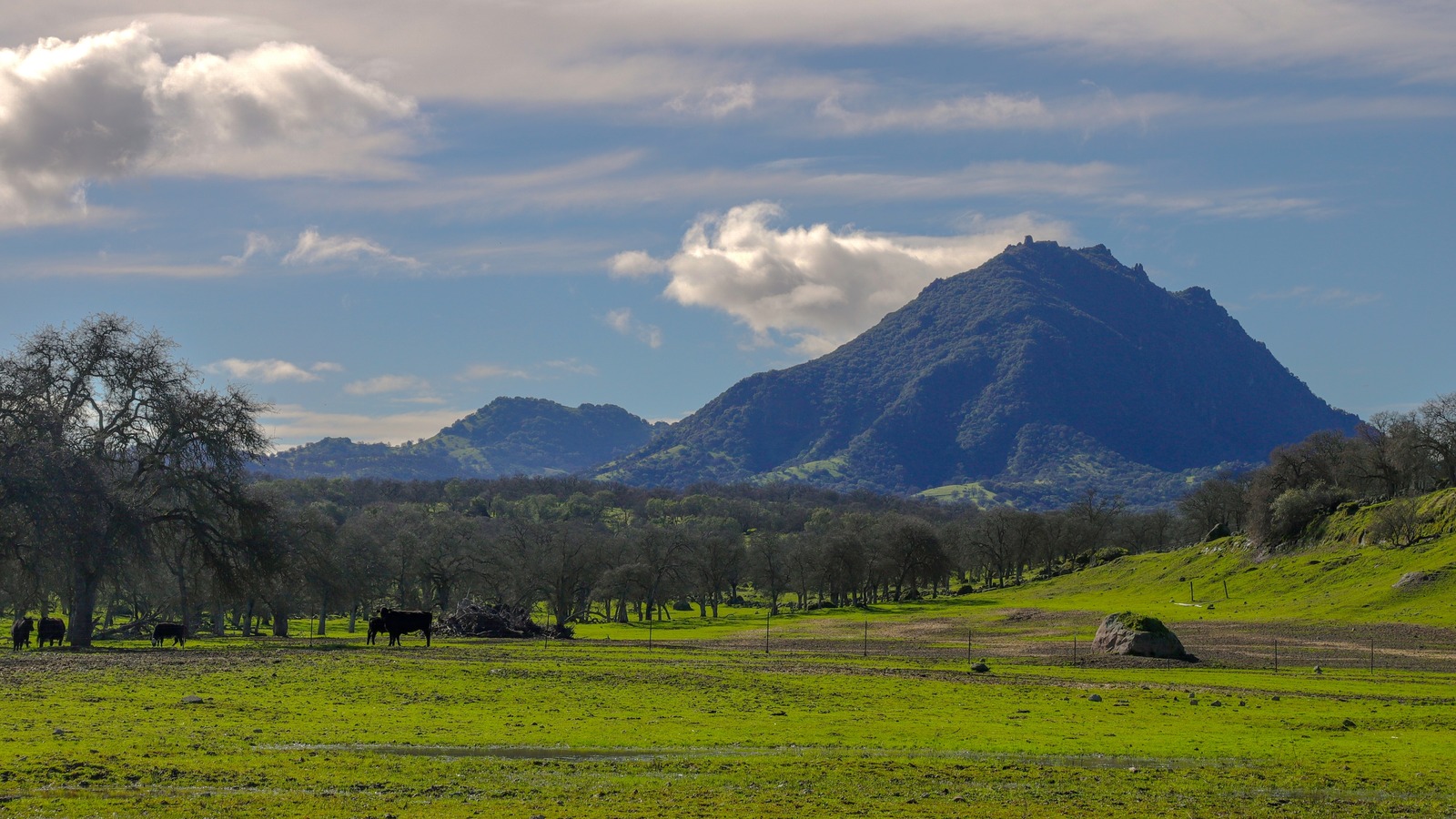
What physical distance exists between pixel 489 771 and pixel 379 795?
3.49 metres

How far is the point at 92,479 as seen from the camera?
174 ft

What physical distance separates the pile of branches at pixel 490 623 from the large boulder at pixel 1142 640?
3675 cm

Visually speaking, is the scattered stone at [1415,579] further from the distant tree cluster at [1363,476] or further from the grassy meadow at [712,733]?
the grassy meadow at [712,733]

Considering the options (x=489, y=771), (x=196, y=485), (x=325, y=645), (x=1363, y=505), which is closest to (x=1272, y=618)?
(x=1363, y=505)

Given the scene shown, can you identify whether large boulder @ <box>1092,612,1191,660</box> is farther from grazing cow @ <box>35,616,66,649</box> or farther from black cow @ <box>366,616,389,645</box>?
grazing cow @ <box>35,616,66,649</box>

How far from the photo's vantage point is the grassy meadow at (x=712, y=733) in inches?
864

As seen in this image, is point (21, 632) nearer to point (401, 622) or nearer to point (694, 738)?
point (401, 622)

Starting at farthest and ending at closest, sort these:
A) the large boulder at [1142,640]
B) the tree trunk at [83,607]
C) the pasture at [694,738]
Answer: the large boulder at [1142,640]
the tree trunk at [83,607]
the pasture at [694,738]

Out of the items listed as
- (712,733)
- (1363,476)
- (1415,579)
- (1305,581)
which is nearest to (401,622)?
(712,733)

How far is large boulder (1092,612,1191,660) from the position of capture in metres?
61.8

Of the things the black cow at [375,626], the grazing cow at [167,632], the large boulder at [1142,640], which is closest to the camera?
the grazing cow at [167,632]

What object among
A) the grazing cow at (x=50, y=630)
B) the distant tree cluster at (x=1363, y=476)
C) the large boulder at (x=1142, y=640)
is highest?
the distant tree cluster at (x=1363, y=476)

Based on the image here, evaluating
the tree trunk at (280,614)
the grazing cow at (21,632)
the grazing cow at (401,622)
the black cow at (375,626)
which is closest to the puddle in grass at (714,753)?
the grazing cow at (21,632)

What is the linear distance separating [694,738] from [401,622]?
147ft
